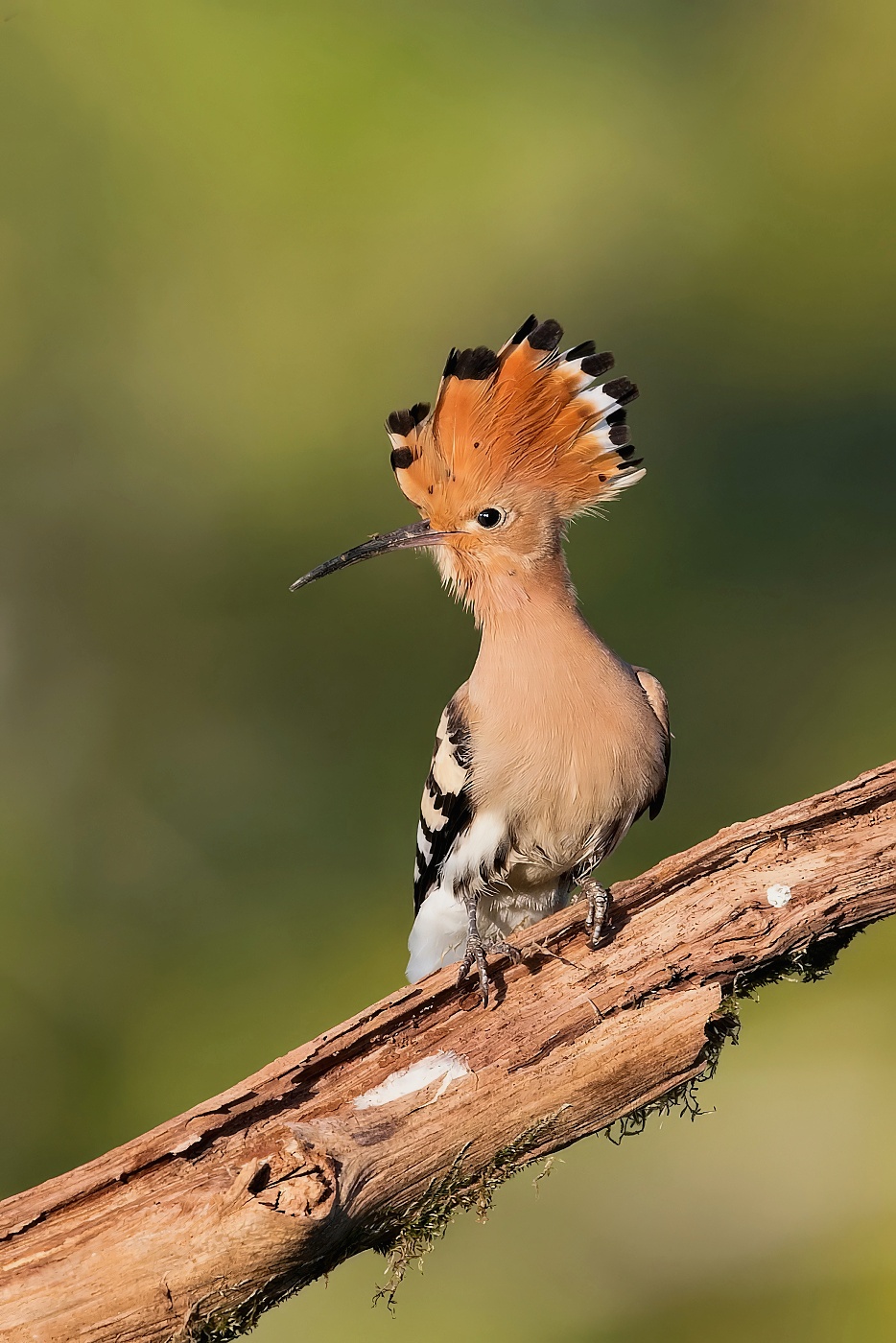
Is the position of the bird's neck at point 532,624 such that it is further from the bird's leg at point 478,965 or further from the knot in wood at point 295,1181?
the knot in wood at point 295,1181

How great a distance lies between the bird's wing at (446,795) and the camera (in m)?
1.51

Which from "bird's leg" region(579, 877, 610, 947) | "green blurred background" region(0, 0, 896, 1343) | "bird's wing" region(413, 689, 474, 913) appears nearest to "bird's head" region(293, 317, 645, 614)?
"bird's wing" region(413, 689, 474, 913)

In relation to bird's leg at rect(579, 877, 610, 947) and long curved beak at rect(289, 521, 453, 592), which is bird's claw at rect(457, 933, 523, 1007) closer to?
bird's leg at rect(579, 877, 610, 947)

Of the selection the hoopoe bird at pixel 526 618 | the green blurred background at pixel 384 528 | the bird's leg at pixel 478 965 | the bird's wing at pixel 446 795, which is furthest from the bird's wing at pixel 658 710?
the green blurred background at pixel 384 528

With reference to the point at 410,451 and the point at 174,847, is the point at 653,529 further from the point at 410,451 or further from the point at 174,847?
the point at 410,451

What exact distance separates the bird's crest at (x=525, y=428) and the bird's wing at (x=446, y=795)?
27 centimetres

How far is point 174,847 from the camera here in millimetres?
3625

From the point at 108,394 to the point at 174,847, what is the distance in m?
1.70

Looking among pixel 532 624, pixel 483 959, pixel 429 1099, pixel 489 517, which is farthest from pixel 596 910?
pixel 489 517

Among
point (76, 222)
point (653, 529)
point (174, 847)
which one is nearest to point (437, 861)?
point (174, 847)

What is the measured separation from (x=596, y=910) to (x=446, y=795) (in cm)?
30

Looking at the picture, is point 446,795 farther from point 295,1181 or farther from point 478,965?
point 295,1181

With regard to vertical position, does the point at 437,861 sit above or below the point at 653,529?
below

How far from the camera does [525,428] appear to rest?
4.94 ft
